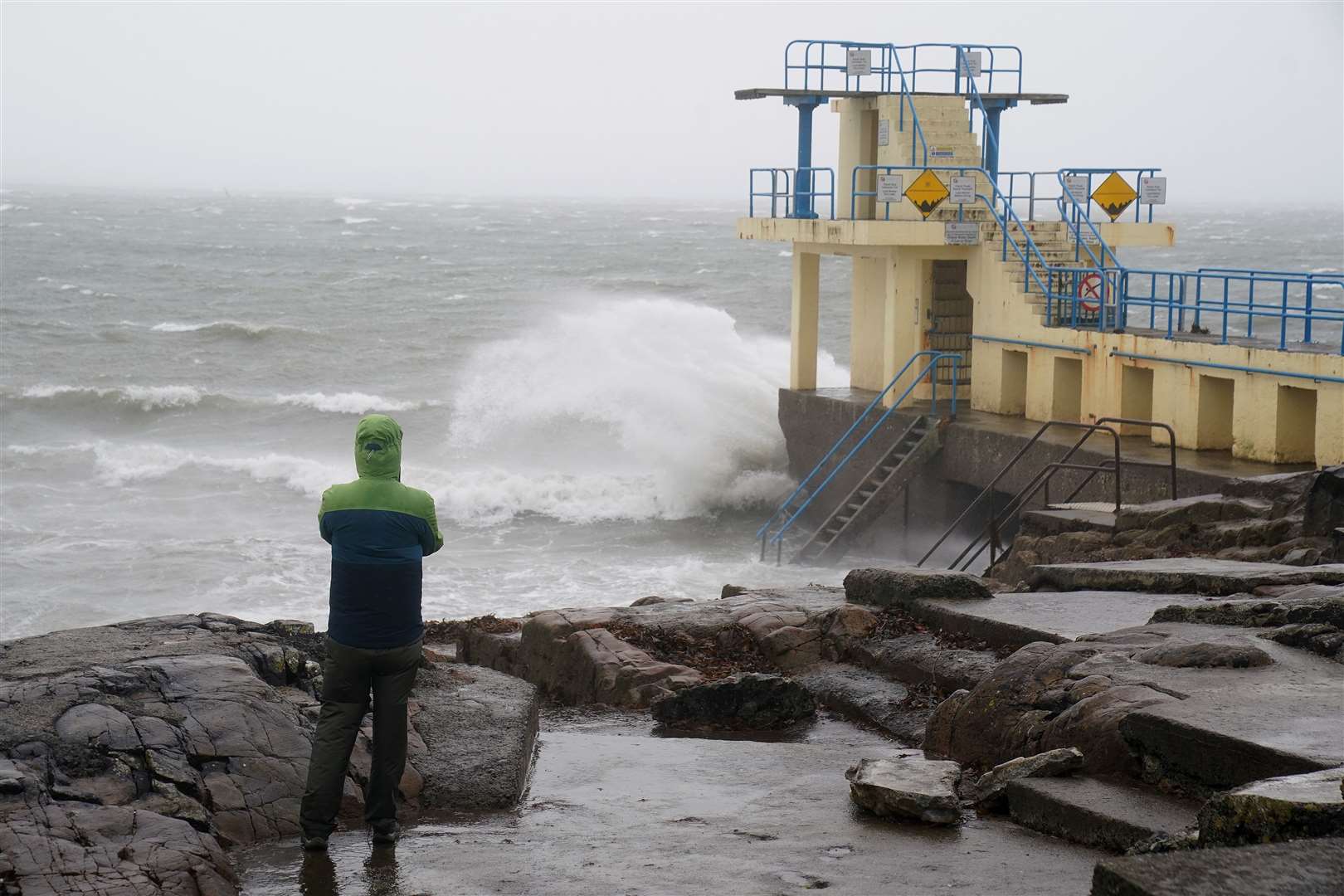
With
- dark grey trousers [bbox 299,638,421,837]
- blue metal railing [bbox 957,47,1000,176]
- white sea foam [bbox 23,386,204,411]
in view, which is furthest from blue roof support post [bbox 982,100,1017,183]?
white sea foam [bbox 23,386,204,411]

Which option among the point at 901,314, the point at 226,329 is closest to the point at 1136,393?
the point at 901,314

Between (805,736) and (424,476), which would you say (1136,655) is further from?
(424,476)

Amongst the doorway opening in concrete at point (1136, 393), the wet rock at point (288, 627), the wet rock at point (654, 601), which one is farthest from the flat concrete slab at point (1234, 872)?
the doorway opening in concrete at point (1136, 393)

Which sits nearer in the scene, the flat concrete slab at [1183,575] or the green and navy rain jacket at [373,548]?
the green and navy rain jacket at [373,548]

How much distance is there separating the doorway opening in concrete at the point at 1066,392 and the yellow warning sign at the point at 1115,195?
2749 millimetres

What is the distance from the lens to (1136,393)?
1792 cm

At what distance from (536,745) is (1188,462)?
1018cm

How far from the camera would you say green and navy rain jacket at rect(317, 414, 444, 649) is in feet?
19.1

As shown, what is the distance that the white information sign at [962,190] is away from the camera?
2005cm

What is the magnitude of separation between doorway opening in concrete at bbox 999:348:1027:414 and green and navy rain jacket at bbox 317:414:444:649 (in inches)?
593

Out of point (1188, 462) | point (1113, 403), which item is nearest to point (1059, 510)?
point (1188, 462)

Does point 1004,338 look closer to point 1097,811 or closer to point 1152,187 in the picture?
point 1152,187

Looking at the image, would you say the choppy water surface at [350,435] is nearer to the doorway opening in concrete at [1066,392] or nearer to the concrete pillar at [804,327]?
the concrete pillar at [804,327]

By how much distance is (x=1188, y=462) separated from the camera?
15766 millimetres
